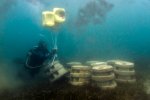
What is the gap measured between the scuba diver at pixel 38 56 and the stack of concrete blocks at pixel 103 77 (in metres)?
1.73

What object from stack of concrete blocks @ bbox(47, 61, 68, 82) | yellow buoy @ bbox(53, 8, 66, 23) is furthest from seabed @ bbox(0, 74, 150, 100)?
yellow buoy @ bbox(53, 8, 66, 23)

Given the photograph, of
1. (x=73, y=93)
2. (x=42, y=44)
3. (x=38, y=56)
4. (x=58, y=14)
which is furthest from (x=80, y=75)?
(x=58, y=14)

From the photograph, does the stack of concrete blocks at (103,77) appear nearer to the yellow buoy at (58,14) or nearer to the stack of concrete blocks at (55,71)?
the stack of concrete blocks at (55,71)

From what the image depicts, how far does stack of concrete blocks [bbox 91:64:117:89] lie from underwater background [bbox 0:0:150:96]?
2.04 m

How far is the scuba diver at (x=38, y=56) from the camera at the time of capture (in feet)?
33.9

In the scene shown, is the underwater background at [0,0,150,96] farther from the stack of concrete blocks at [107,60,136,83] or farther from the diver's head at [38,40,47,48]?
the stack of concrete blocks at [107,60,136,83]

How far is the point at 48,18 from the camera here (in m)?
10.4

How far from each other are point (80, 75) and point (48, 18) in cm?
238

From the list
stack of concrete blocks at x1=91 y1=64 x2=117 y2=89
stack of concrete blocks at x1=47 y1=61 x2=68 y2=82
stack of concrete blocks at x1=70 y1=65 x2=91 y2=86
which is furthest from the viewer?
stack of concrete blocks at x1=47 y1=61 x2=68 y2=82

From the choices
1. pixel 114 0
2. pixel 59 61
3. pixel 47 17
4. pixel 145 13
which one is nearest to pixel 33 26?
pixel 47 17

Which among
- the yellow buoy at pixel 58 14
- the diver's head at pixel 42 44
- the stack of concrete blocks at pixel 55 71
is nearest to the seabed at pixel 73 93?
the stack of concrete blocks at pixel 55 71

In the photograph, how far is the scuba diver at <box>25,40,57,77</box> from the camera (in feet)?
33.9

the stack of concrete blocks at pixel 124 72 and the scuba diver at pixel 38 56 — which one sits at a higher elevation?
the scuba diver at pixel 38 56

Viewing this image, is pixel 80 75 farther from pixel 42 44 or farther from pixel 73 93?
pixel 42 44
